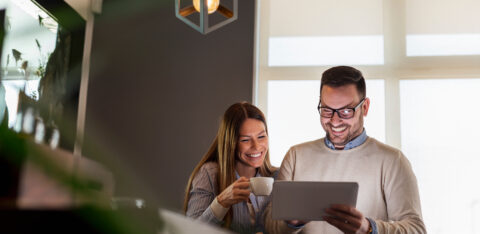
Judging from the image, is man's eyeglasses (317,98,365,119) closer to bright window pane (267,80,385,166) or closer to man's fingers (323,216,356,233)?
man's fingers (323,216,356,233)

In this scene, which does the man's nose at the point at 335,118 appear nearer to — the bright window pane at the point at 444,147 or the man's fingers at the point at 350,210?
the man's fingers at the point at 350,210

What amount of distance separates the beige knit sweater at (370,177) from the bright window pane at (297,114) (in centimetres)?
173

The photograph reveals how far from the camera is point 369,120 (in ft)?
12.7

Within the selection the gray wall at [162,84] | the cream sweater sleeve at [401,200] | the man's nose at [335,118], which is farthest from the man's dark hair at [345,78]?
the gray wall at [162,84]

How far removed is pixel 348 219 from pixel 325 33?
2705 millimetres

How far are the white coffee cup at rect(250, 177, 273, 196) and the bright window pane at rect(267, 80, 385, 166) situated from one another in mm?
1835

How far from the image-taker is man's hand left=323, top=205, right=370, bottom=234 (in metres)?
1.64

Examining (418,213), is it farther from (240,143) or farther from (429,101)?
(429,101)

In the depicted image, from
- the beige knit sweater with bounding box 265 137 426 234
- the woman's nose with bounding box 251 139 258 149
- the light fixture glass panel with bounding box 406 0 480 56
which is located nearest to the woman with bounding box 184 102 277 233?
the woman's nose with bounding box 251 139 258 149

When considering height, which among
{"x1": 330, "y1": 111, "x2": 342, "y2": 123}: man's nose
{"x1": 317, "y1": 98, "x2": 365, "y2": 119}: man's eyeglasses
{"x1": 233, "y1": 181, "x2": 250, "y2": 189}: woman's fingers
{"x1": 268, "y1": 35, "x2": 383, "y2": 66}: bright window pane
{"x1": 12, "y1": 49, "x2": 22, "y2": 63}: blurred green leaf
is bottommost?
{"x1": 233, "y1": 181, "x2": 250, "y2": 189}: woman's fingers

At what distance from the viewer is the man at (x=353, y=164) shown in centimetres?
184

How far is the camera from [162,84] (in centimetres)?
396

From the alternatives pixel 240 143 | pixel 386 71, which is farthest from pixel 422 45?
pixel 240 143

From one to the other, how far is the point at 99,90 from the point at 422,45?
2.84 meters
